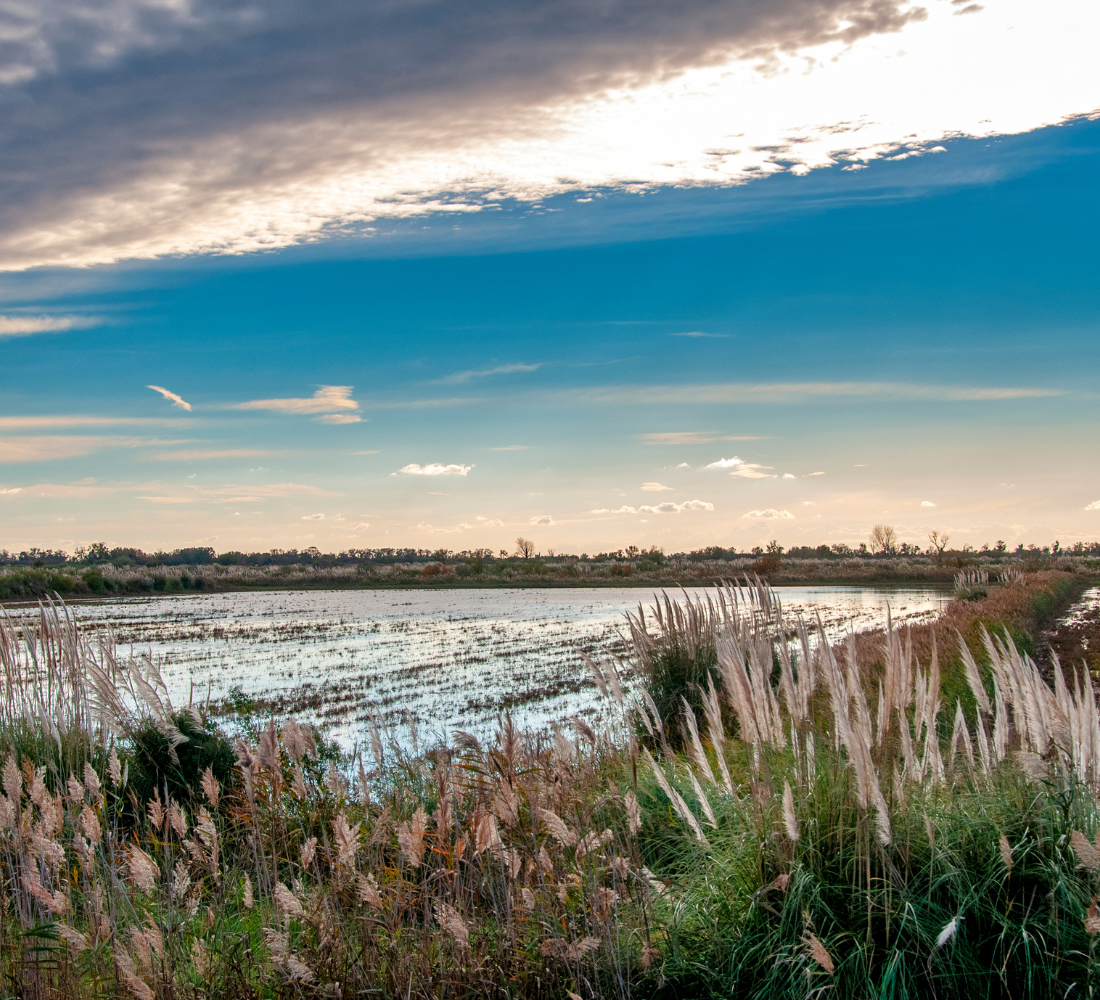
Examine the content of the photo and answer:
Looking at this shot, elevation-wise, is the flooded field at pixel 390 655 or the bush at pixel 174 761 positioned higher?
the bush at pixel 174 761

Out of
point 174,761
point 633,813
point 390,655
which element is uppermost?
point 633,813

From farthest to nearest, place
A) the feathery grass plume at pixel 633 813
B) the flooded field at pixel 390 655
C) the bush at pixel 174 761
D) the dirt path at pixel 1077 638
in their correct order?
the dirt path at pixel 1077 638 < the flooded field at pixel 390 655 < the bush at pixel 174 761 < the feathery grass plume at pixel 633 813

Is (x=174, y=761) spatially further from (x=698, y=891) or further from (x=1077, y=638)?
(x=1077, y=638)

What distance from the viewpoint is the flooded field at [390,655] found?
14.9 metres

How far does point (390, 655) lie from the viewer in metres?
23.9

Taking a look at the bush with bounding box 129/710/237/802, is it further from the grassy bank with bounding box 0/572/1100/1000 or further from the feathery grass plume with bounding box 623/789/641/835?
the feathery grass plume with bounding box 623/789/641/835

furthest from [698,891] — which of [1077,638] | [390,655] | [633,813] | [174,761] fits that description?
[1077,638]

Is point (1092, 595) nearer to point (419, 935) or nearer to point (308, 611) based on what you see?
point (308, 611)

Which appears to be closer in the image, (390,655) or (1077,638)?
(1077,638)

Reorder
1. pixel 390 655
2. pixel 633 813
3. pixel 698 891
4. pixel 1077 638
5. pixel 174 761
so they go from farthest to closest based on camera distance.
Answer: pixel 390 655, pixel 1077 638, pixel 174 761, pixel 698 891, pixel 633 813

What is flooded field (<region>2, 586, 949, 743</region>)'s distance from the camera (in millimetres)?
14930

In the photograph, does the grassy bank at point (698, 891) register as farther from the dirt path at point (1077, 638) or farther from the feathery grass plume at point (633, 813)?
the dirt path at point (1077, 638)

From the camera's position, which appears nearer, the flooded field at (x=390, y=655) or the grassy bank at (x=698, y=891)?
the grassy bank at (x=698, y=891)

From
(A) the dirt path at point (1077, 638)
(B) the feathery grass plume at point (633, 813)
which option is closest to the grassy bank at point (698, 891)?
(B) the feathery grass plume at point (633, 813)
